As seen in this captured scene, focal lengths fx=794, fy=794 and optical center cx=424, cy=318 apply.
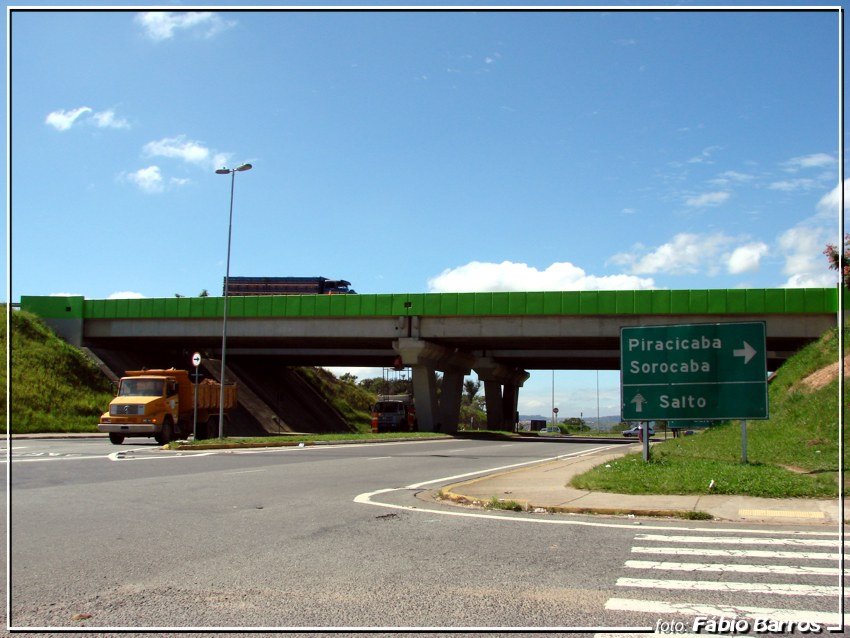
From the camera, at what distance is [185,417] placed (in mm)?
33656

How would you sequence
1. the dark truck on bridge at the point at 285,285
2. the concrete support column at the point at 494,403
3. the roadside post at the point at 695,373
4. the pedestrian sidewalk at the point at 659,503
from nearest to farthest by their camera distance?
the pedestrian sidewalk at the point at 659,503, the roadside post at the point at 695,373, the concrete support column at the point at 494,403, the dark truck on bridge at the point at 285,285

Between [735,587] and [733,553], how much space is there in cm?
177

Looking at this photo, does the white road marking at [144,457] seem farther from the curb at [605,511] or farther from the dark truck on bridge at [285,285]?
the dark truck on bridge at [285,285]

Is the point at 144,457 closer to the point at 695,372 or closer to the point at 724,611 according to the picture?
the point at 695,372

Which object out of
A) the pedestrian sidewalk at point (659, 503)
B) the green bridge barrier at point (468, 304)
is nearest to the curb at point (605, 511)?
the pedestrian sidewalk at point (659, 503)

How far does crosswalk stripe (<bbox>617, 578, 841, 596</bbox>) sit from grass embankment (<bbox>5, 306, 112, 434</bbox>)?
127 feet

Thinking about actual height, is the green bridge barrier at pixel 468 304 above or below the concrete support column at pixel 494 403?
above

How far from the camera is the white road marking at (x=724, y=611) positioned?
5332 mm

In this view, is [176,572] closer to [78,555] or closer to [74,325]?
[78,555]

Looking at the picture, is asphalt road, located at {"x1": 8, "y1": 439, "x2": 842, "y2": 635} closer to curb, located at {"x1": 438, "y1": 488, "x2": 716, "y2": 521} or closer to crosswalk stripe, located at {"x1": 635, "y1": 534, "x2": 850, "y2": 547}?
crosswalk stripe, located at {"x1": 635, "y1": 534, "x2": 850, "y2": 547}

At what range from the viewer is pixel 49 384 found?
4484 cm

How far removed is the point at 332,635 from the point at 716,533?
19.4ft

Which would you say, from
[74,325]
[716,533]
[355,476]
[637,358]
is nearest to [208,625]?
[716,533]

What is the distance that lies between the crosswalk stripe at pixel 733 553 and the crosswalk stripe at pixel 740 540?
520 millimetres
